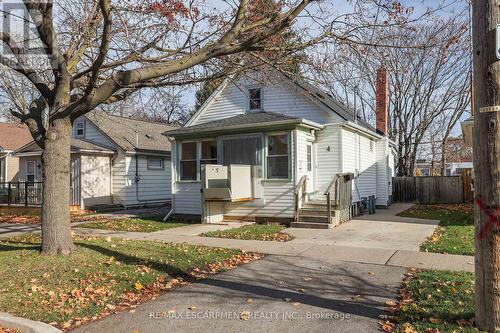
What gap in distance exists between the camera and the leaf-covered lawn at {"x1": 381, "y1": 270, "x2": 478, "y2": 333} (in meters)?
4.48

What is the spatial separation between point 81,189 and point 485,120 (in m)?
18.8

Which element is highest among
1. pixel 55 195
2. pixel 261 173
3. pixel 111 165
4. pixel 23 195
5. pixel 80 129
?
pixel 80 129

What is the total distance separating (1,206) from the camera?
20516 mm

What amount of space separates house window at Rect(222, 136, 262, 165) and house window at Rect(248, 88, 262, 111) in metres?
2.87

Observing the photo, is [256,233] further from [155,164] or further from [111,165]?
[155,164]

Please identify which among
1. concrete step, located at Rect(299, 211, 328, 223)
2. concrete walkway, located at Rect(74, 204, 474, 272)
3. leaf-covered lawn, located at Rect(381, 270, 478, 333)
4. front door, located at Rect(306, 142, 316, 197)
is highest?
front door, located at Rect(306, 142, 316, 197)

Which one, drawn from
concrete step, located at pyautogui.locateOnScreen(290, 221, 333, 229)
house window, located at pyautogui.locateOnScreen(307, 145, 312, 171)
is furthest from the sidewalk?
house window, located at pyautogui.locateOnScreen(307, 145, 312, 171)

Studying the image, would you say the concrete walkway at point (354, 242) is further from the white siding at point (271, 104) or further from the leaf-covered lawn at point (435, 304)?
the white siding at point (271, 104)

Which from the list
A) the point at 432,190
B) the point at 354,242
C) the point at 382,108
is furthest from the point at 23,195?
the point at 432,190

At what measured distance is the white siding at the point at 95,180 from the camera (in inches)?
786

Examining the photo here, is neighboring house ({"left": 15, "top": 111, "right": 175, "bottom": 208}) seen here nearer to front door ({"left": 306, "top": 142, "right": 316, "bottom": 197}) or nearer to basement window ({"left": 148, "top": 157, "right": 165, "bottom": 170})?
basement window ({"left": 148, "top": 157, "right": 165, "bottom": 170})

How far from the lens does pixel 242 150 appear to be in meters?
14.5

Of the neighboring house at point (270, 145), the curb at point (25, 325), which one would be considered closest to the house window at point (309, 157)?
the neighboring house at point (270, 145)

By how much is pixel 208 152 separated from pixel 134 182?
297 inches
